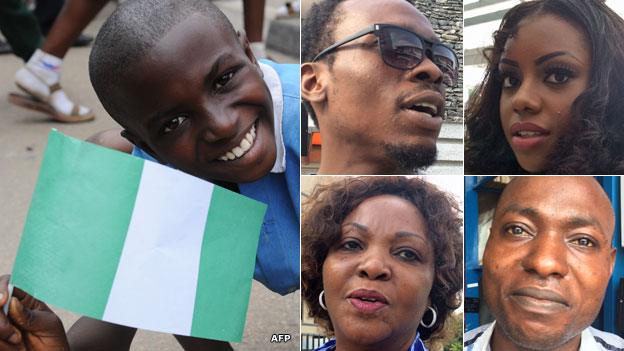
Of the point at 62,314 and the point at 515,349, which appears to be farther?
the point at 62,314

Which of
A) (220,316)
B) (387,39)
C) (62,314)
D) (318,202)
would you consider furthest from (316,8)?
(62,314)

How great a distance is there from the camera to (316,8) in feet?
5.68

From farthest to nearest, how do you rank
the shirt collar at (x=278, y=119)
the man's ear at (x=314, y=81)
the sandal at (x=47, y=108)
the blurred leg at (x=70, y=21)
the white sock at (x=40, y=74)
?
the sandal at (x=47, y=108) < the white sock at (x=40, y=74) < the blurred leg at (x=70, y=21) < the shirt collar at (x=278, y=119) < the man's ear at (x=314, y=81)

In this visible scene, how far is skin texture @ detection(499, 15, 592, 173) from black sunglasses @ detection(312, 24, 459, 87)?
0.10 meters

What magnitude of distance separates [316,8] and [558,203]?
0.58 metres

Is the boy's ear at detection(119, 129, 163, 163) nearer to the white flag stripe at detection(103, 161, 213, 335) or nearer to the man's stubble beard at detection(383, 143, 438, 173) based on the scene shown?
the white flag stripe at detection(103, 161, 213, 335)

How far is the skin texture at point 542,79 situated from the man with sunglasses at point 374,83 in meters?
0.11

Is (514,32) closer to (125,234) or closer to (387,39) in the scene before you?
(387,39)

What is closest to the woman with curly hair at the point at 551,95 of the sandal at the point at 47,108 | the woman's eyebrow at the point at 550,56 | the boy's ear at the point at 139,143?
the woman's eyebrow at the point at 550,56

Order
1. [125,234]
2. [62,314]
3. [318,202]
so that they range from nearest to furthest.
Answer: [125,234]
[318,202]
[62,314]

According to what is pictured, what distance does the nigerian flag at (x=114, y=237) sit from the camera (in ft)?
5.34

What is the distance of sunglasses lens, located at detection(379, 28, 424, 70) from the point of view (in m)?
1.69

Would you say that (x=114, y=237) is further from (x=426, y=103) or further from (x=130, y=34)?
(x=426, y=103)

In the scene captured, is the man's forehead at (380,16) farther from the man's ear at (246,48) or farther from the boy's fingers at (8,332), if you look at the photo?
the boy's fingers at (8,332)
